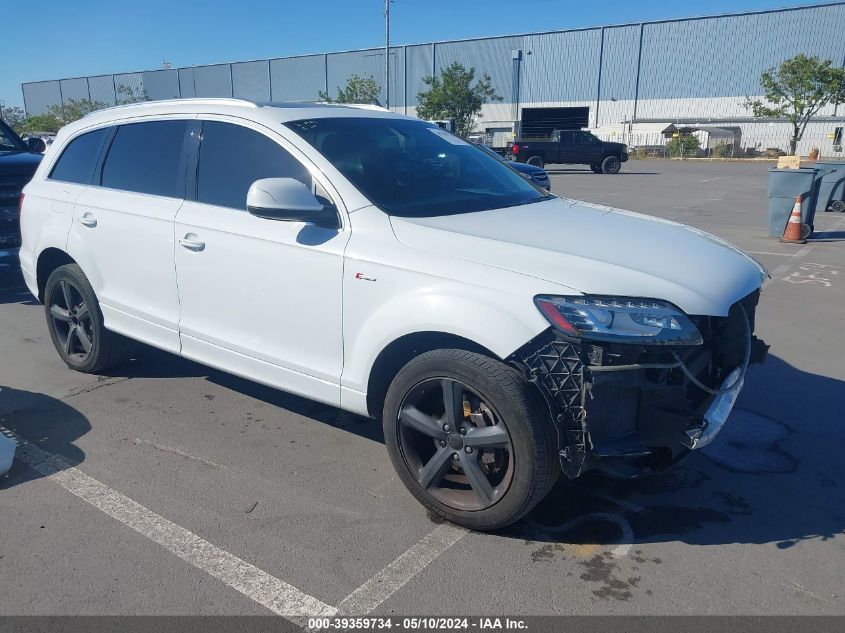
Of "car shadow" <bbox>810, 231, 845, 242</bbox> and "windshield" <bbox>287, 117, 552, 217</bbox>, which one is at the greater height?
"windshield" <bbox>287, 117, 552, 217</bbox>

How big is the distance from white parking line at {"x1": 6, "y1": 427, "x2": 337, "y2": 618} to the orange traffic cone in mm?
10864

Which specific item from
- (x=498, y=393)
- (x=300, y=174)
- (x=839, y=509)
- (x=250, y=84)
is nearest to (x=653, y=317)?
(x=498, y=393)

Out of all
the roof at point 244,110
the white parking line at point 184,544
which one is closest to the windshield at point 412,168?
the roof at point 244,110

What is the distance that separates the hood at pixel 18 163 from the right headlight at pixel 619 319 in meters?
6.92

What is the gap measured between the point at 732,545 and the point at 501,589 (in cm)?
113

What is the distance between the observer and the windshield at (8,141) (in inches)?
327

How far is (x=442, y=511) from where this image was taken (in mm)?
3215

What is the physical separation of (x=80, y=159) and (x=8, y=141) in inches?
174

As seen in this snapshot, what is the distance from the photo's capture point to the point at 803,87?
43.1 meters

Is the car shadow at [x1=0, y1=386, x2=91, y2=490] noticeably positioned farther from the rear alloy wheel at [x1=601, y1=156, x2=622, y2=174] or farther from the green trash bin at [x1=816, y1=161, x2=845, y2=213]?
the rear alloy wheel at [x1=601, y1=156, x2=622, y2=174]

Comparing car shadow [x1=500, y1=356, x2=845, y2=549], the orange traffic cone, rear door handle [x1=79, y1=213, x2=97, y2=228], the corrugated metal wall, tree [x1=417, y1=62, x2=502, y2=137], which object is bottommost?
car shadow [x1=500, y1=356, x2=845, y2=549]

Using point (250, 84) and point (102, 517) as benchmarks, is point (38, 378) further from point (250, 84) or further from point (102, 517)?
point (250, 84)

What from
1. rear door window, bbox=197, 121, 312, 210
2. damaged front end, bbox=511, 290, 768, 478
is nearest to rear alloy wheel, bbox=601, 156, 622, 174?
rear door window, bbox=197, 121, 312, 210

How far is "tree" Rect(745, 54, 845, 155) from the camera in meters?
41.7
